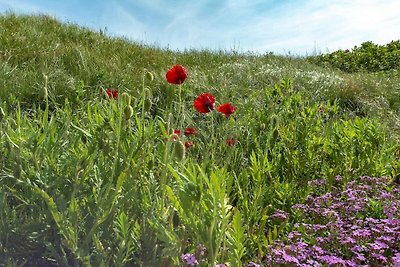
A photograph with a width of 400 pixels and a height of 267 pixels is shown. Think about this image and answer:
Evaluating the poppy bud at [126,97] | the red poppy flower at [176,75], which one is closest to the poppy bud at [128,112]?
the poppy bud at [126,97]

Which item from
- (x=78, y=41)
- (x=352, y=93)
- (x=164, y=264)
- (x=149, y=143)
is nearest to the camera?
(x=164, y=264)

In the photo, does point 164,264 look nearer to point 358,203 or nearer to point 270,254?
point 270,254

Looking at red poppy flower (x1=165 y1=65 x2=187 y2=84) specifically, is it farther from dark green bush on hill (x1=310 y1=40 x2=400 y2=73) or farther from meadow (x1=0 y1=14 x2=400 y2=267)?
dark green bush on hill (x1=310 y1=40 x2=400 y2=73)

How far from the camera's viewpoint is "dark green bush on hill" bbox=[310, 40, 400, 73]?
12.6 m

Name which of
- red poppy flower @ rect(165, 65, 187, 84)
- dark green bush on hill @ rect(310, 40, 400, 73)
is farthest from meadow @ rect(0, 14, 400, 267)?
dark green bush on hill @ rect(310, 40, 400, 73)

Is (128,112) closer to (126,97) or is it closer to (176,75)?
(126,97)

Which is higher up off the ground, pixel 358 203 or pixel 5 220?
pixel 5 220

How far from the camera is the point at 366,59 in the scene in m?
13.2

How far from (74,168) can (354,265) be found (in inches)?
47.1

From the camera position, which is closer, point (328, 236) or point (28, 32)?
point (328, 236)

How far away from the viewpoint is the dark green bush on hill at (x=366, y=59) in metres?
12.6

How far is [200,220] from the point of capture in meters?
1.36

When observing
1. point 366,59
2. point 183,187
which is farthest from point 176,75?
point 366,59

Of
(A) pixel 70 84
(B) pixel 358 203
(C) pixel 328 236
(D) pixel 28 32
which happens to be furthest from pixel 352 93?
(D) pixel 28 32
